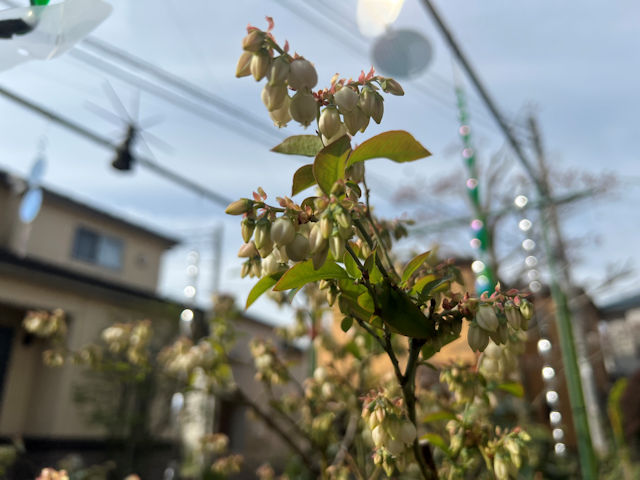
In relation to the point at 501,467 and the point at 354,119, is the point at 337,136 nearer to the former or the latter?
the point at 354,119

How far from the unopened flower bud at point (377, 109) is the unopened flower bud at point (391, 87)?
4 centimetres

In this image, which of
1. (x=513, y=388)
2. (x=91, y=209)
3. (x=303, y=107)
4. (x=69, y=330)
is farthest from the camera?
(x=91, y=209)

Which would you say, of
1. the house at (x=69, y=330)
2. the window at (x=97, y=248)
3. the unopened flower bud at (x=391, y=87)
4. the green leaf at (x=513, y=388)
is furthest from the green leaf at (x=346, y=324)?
the window at (x=97, y=248)

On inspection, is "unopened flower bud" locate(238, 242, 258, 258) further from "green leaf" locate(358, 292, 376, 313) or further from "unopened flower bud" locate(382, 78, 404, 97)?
"unopened flower bud" locate(382, 78, 404, 97)

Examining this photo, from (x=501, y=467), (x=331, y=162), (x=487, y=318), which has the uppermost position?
(x=331, y=162)

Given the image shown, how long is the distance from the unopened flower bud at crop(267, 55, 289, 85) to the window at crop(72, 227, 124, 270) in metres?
10.8

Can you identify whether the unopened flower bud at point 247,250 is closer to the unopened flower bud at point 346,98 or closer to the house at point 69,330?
the unopened flower bud at point 346,98

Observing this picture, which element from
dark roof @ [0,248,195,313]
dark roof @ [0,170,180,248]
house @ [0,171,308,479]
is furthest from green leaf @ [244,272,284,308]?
dark roof @ [0,170,180,248]

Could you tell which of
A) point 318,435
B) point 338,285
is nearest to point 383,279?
point 338,285

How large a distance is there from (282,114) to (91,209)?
1086 centimetres

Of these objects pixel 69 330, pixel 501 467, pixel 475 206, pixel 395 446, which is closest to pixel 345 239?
pixel 395 446

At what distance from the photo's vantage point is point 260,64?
77 cm

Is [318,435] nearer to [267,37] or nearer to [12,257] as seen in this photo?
[267,37]

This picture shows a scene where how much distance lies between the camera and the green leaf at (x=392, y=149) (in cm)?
81
